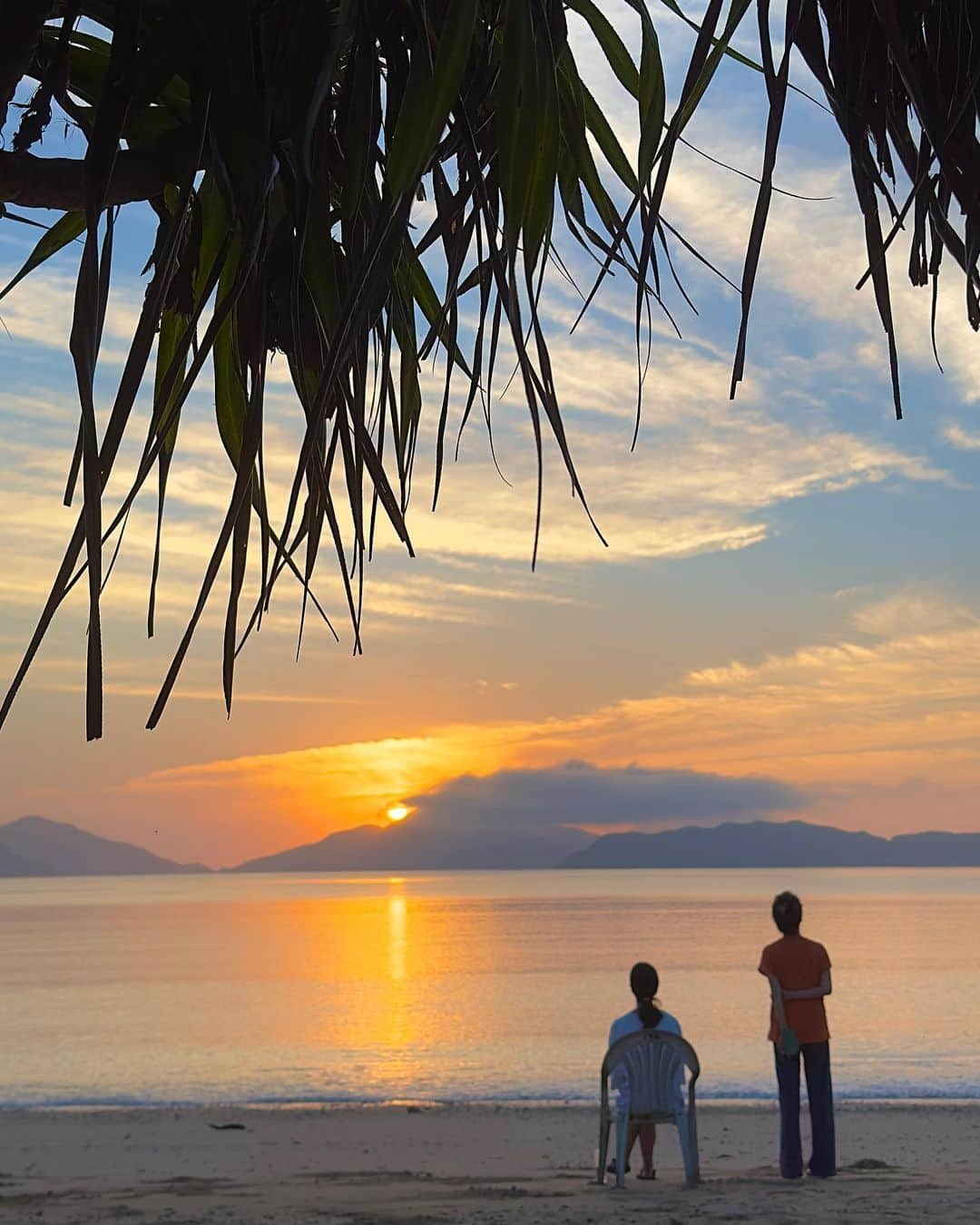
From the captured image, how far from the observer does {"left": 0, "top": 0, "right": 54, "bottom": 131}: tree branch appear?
3.43 ft

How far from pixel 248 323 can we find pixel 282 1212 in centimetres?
702

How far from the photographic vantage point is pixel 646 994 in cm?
750

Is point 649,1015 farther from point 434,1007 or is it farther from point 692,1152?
point 434,1007

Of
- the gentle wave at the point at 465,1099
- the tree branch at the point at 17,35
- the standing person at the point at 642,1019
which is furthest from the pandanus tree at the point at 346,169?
the gentle wave at the point at 465,1099

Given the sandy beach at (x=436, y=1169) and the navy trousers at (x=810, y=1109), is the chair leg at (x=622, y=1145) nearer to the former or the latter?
the sandy beach at (x=436, y=1169)

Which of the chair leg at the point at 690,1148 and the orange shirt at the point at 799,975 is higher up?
the orange shirt at the point at 799,975

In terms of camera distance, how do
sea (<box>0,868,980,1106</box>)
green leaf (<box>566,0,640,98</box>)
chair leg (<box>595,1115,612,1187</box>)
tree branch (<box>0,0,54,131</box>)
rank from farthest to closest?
sea (<box>0,868,980,1106</box>) → chair leg (<box>595,1115,612,1187</box>) → green leaf (<box>566,0,640,98</box>) → tree branch (<box>0,0,54,131</box>)

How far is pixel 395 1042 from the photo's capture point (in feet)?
72.7

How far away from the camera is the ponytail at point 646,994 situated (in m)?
7.41

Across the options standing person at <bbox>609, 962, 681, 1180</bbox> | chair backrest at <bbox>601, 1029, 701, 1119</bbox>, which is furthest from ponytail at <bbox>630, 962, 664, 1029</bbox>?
chair backrest at <bbox>601, 1029, 701, 1119</bbox>

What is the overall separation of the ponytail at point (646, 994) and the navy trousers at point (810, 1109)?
68 cm

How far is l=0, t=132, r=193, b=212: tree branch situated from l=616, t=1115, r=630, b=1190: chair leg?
6844 millimetres

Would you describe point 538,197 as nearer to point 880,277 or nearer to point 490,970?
point 880,277

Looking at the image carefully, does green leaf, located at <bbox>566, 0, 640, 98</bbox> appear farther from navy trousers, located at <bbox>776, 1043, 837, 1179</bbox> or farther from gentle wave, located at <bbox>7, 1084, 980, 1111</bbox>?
gentle wave, located at <bbox>7, 1084, 980, 1111</bbox>
